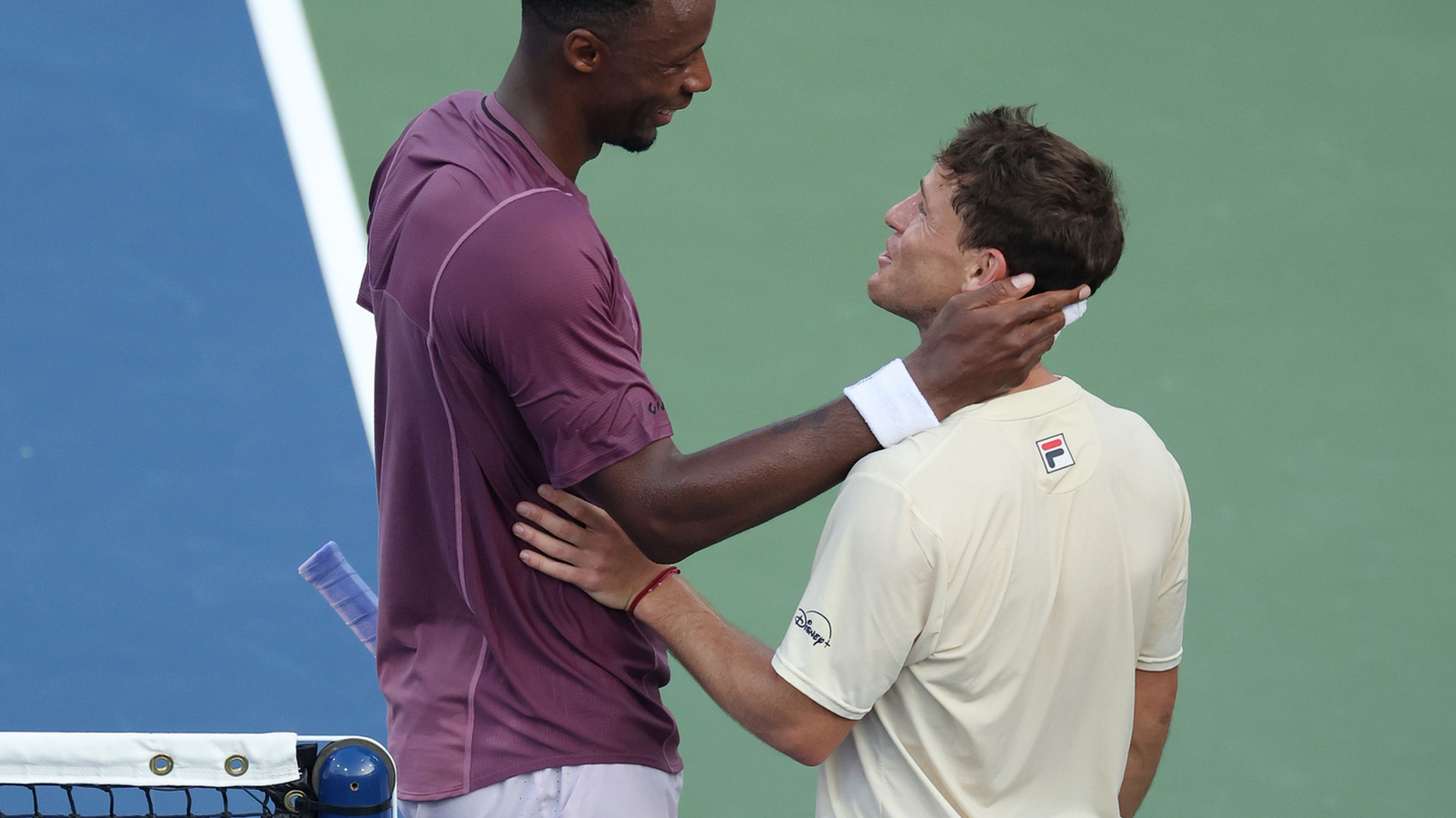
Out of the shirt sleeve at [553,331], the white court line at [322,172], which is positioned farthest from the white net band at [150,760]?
the white court line at [322,172]

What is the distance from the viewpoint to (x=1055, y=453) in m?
2.53

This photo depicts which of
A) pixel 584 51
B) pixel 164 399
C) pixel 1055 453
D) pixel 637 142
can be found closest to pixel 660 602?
pixel 1055 453

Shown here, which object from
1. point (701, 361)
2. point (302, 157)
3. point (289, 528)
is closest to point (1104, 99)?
point (701, 361)

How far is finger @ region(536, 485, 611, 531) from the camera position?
265 centimetres

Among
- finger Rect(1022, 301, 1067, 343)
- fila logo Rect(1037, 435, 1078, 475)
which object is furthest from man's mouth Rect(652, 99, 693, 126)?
fila logo Rect(1037, 435, 1078, 475)

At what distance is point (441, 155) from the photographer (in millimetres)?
2650

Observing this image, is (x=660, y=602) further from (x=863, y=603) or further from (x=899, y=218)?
(x=899, y=218)

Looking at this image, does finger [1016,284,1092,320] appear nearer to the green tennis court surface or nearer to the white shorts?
the white shorts

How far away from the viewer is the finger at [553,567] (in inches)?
102

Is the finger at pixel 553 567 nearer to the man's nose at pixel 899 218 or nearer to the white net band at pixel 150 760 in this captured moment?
the white net band at pixel 150 760

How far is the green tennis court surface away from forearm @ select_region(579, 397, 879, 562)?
2198 mm

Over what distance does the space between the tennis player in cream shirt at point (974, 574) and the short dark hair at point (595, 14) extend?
568mm

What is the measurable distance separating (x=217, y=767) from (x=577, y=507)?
70 cm

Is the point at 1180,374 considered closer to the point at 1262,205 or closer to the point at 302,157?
the point at 1262,205
